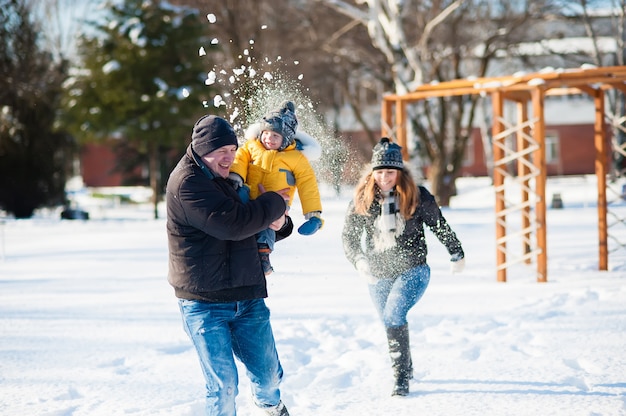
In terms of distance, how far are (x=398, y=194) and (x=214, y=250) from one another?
1.81 meters

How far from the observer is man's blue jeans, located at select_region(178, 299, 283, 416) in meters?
3.68

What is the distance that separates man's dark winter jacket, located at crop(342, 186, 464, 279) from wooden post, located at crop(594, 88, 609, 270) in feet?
20.5

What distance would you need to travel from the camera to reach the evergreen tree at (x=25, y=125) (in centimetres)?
2697

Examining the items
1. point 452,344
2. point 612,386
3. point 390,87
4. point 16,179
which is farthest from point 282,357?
point 16,179

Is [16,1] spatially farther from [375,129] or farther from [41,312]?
[41,312]

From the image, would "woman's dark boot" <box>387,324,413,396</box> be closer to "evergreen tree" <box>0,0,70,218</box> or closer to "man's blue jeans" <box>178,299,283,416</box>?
"man's blue jeans" <box>178,299,283,416</box>

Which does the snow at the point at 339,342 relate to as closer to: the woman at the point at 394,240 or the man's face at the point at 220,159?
the woman at the point at 394,240

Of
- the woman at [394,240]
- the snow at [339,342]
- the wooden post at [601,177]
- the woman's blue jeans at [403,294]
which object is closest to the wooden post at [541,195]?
the snow at [339,342]

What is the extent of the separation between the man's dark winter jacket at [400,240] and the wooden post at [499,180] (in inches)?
202

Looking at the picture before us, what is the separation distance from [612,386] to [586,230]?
11.6 metres

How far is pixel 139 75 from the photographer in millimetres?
22781

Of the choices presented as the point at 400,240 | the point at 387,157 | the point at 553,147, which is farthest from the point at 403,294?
the point at 553,147

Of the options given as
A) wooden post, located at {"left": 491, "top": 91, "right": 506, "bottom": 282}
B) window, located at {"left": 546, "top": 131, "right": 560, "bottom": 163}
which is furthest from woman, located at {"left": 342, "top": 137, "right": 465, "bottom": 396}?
window, located at {"left": 546, "top": 131, "right": 560, "bottom": 163}

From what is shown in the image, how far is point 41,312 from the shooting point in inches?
318
